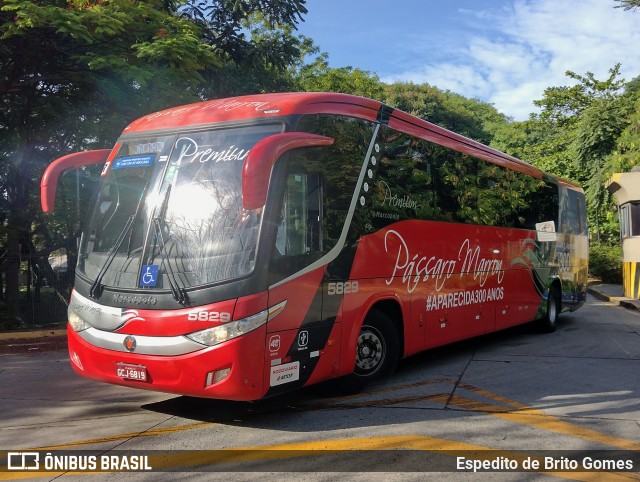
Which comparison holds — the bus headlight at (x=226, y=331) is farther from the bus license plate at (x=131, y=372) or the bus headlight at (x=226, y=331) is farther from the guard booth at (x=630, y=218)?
the guard booth at (x=630, y=218)

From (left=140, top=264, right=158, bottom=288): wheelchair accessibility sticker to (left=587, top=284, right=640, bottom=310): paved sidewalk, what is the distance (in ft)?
55.2

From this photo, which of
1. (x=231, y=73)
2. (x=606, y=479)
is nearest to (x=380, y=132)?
(x=606, y=479)

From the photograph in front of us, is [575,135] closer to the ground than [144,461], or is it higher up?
higher up

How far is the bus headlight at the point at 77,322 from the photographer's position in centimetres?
602

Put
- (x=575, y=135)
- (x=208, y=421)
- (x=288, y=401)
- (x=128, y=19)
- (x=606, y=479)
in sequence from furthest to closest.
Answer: (x=575, y=135), (x=128, y=19), (x=288, y=401), (x=208, y=421), (x=606, y=479)

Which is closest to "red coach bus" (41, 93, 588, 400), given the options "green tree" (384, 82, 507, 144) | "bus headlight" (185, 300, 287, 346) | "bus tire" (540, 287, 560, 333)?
"bus headlight" (185, 300, 287, 346)

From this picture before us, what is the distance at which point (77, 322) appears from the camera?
6113mm

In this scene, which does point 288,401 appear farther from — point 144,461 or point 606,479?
point 606,479

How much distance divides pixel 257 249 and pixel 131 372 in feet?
5.49

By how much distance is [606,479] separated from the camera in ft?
14.7

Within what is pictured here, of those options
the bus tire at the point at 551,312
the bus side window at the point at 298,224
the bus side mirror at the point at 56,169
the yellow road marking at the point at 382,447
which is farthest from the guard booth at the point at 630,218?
the bus side mirror at the point at 56,169

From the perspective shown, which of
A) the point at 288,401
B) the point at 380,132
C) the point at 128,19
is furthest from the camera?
the point at 128,19

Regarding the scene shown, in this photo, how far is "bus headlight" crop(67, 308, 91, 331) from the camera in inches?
237

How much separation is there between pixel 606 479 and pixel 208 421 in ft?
12.0
